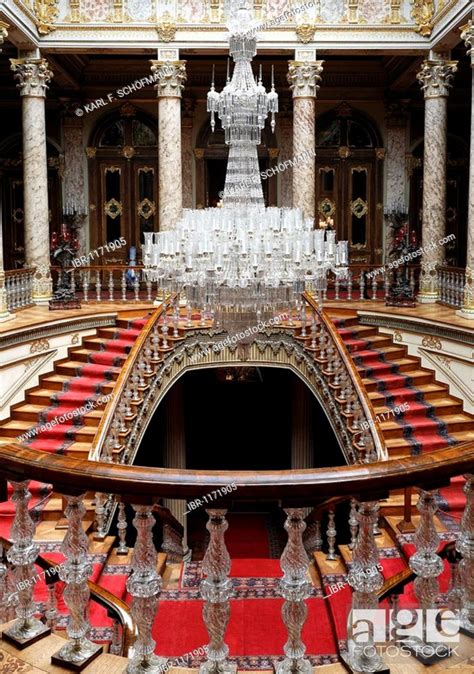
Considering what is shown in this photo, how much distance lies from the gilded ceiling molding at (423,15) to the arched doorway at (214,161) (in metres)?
4.60

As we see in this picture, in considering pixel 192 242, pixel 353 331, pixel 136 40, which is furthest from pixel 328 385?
pixel 136 40

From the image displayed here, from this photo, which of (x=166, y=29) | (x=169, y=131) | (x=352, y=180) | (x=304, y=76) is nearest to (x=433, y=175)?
(x=304, y=76)

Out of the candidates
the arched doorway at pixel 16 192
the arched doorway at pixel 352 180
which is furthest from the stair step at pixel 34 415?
the arched doorway at pixel 352 180

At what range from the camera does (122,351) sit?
1106 cm

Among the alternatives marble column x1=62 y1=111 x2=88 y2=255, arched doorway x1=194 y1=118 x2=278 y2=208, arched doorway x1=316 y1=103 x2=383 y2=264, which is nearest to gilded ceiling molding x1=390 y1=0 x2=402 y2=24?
arched doorway x1=316 y1=103 x2=383 y2=264

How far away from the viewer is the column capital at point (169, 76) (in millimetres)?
12570

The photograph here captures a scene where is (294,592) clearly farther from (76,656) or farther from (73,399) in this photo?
(73,399)

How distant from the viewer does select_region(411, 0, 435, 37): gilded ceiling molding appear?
12.4m

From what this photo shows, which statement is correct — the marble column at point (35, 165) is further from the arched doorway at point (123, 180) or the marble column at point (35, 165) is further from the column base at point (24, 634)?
the column base at point (24, 634)

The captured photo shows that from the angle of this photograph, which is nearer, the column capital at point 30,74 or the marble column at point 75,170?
the column capital at point 30,74

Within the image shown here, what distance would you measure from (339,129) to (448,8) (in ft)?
17.4

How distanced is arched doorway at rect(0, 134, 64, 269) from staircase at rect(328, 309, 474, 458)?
8.24 meters

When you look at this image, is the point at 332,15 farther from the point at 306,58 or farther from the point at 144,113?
the point at 144,113

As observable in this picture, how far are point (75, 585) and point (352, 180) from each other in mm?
15503
